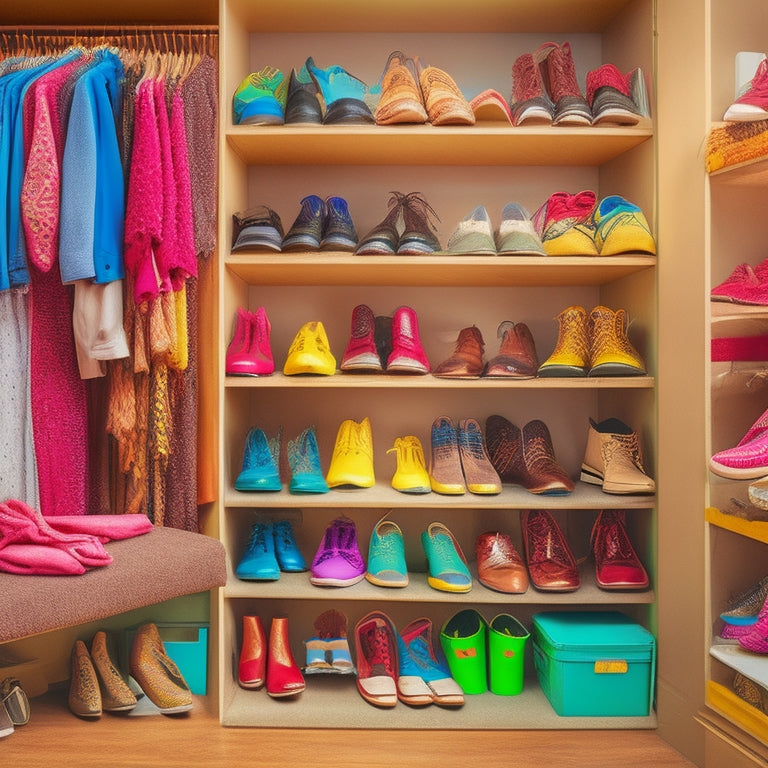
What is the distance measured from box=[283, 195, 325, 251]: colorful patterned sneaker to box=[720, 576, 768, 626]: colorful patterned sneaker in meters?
1.34

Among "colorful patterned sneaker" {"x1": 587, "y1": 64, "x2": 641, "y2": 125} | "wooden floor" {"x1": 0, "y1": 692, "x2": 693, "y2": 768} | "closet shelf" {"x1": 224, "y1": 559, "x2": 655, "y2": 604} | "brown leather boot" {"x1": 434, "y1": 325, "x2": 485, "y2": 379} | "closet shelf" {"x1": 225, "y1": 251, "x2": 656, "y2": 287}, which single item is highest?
"colorful patterned sneaker" {"x1": 587, "y1": 64, "x2": 641, "y2": 125}

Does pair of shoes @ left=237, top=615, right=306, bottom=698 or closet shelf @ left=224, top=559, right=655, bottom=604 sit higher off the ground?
closet shelf @ left=224, top=559, right=655, bottom=604

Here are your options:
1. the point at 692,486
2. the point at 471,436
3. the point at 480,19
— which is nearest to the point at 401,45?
the point at 480,19

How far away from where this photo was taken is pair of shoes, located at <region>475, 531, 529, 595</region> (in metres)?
2.06

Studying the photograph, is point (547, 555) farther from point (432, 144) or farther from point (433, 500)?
point (432, 144)

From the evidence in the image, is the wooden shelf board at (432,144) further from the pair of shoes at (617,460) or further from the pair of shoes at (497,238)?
the pair of shoes at (617,460)

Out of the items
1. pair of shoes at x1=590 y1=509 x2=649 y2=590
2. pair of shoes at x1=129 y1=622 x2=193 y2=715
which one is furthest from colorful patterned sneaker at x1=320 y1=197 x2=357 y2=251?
pair of shoes at x1=129 y1=622 x2=193 y2=715

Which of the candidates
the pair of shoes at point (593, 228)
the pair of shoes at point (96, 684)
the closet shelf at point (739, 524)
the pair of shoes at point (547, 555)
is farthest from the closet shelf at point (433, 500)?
the pair of shoes at point (593, 228)

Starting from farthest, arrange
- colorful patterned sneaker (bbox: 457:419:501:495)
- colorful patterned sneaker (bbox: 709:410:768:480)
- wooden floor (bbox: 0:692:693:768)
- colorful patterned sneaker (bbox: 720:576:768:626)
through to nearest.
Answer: colorful patterned sneaker (bbox: 457:419:501:495) → wooden floor (bbox: 0:692:693:768) → colorful patterned sneaker (bbox: 720:576:768:626) → colorful patterned sneaker (bbox: 709:410:768:480)

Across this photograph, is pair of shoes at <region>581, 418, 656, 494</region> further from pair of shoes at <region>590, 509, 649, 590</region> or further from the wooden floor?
the wooden floor

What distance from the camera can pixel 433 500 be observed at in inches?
81.1

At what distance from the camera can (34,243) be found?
178 cm

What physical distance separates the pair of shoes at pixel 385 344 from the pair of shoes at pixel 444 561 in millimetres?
478

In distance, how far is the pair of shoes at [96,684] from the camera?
199 cm
